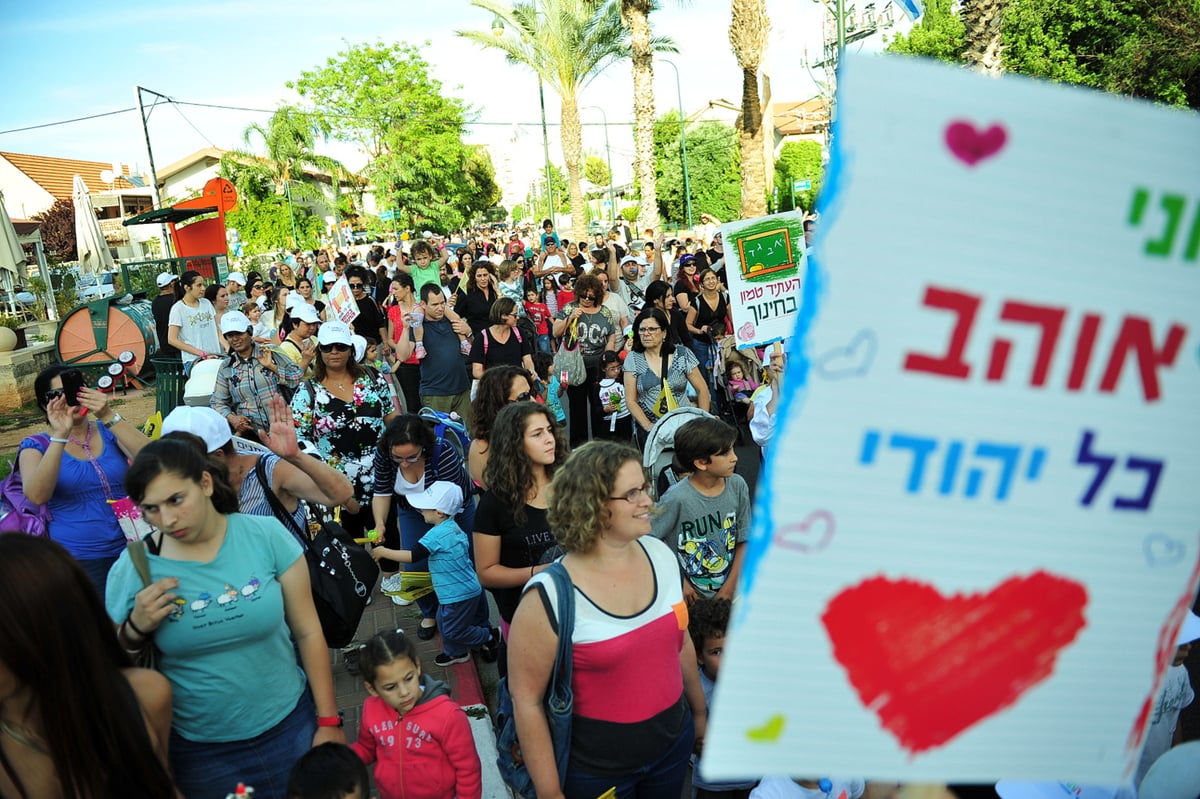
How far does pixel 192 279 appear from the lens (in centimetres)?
881

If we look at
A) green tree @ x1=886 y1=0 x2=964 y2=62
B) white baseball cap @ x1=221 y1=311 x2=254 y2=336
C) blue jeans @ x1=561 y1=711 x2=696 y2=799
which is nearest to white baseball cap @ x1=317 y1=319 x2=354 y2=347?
white baseball cap @ x1=221 y1=311 x2=254 y2=336

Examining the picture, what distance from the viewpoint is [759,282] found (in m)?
6.33

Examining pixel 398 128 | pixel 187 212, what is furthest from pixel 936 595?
pixel 398 128

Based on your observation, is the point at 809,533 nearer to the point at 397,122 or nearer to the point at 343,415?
the point at 343,415

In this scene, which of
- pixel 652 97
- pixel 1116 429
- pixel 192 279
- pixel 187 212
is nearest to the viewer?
pixel 1116 429

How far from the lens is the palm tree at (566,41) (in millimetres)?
26922

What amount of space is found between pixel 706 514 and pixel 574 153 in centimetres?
2826

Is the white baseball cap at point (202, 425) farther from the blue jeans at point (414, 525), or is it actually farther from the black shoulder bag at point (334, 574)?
the blue jeans at point (414, 525)

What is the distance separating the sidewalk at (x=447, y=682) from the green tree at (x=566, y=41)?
24.5 meters

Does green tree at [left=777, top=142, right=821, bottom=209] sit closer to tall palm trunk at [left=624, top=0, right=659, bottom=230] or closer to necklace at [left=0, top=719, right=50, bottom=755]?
tall palm trunk at [left=624, top=0, right=659, bottom=230]

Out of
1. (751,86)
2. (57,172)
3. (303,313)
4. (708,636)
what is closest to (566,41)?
(751,86)

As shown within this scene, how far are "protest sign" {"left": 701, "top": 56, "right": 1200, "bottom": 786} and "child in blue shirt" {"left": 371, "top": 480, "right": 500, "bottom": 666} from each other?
340cm

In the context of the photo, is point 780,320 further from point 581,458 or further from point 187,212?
point 187,212

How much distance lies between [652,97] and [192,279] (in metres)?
16.0
